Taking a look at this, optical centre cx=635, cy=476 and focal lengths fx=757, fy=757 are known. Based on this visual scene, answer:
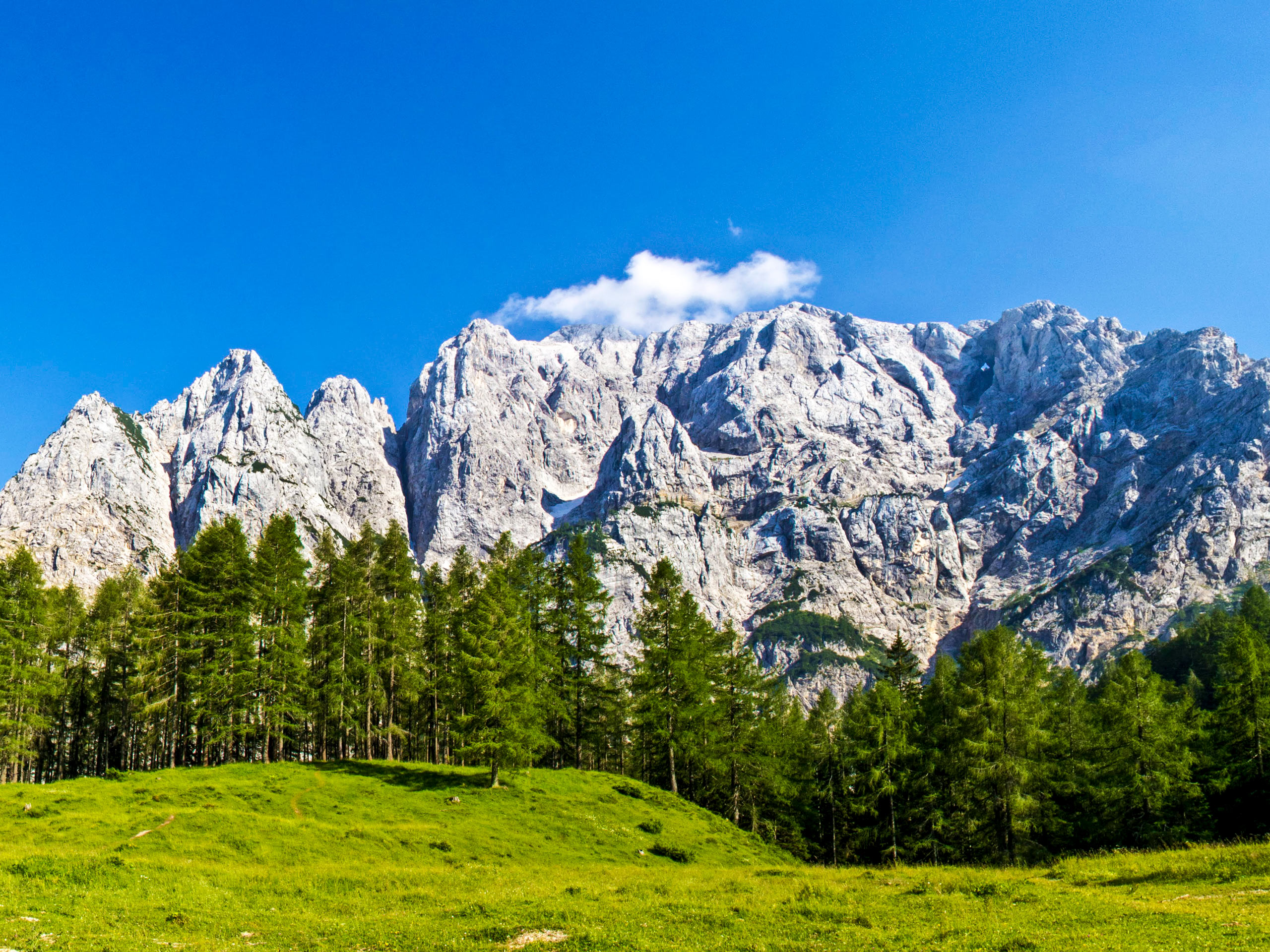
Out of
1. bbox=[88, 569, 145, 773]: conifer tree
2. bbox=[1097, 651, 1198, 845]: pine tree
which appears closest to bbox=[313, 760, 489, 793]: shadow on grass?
bbox=[88, 569, 145, 773]: conifer tree

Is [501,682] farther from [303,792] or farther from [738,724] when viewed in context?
[738,724]

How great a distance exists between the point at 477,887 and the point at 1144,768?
139ft

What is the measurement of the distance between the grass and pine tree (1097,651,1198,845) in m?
21.8

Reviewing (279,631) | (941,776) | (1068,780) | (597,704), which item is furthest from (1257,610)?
(279,631)

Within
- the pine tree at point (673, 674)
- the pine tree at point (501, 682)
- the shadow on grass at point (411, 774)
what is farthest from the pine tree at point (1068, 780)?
the shadow on grass at point (411, 774)

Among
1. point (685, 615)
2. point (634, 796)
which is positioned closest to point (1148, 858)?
point (634, 796)

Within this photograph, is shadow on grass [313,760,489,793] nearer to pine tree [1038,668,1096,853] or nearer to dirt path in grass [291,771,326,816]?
dirt path in grass [291,771,326,816]

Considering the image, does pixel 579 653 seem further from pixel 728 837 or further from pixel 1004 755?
pixel 1004 755

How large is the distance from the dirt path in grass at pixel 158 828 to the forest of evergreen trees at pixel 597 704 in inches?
574

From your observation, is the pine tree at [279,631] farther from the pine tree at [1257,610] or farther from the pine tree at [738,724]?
the pine tree at [1257,610]

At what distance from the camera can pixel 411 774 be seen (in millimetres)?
49000

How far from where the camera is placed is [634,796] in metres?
49.4

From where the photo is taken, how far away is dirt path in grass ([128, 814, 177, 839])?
29.5 metres

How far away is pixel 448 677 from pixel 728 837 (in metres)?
20.7
